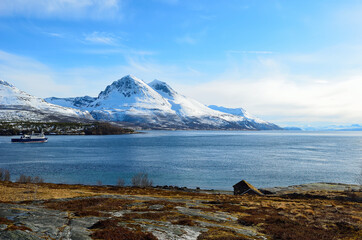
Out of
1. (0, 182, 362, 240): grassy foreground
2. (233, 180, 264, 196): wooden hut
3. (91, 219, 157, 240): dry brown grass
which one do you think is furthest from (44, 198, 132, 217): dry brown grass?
(233, 180, 264, 196): wooden hut

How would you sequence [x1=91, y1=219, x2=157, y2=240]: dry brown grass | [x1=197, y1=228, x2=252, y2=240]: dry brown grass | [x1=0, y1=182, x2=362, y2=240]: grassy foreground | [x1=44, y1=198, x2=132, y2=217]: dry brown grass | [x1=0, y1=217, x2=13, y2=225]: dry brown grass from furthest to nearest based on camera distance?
1. [x1=44, y1=198, x2=132, y2=217]: dry brown grass
2. [x1=197, y1=228, x2=252, y2=240]: dry brown grass
3. [x1=0, y1=182, x2=362, y2=240]: grassy foreground
4. [x1=0, y1=217, x2=13, y2=225]: dry brown grass
5. [x1=91, y1=219, x2=157, y2=240]: dry brown grass

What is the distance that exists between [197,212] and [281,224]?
7637 mm

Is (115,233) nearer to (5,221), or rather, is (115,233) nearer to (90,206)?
(5,221)

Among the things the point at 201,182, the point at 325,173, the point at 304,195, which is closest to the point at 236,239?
the point at 304,195

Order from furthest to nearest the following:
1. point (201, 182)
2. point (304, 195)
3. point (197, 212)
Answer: point (201, 182), point (304, 195), point (197, 212)

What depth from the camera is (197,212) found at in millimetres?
26719

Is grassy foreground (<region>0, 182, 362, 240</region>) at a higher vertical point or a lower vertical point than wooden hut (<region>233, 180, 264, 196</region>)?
higher

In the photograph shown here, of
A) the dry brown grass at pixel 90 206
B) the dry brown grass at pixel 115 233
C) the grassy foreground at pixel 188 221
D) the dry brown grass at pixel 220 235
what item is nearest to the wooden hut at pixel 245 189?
the grassy foreground at pixel 188 221

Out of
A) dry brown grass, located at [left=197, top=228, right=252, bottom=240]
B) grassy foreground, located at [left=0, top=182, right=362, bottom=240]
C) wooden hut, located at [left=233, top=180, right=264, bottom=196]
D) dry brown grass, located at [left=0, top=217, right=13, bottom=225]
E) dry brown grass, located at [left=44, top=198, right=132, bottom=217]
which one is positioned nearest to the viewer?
dry brown grass, located at [left=0, top=217, right=13, bottom=225]

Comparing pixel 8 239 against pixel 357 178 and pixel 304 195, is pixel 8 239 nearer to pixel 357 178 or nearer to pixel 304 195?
pixel 304 195

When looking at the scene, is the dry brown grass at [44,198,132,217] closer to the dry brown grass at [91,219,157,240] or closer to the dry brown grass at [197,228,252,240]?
the dry brown grass at [91,219,157,240]

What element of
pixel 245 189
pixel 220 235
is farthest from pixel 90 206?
pixel 245 189

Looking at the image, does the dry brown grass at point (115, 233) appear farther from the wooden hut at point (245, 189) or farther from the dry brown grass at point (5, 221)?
the wooden hut at point (245, 189)

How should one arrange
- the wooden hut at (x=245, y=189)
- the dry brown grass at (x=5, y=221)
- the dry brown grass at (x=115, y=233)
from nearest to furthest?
the dry brown grass at (x=115, y=233), the dry brown grass at (x=5, y=221), the wooden hut at (x=245, y=189)
